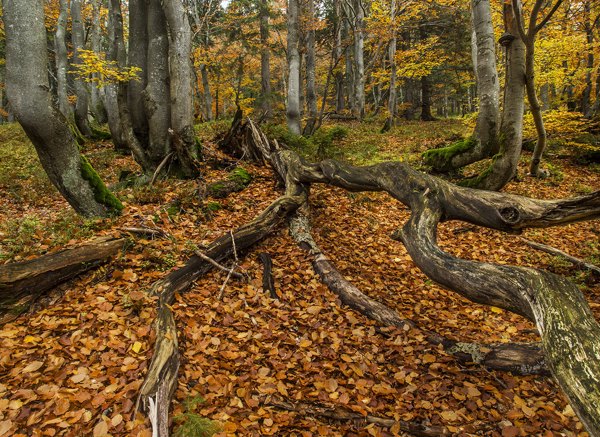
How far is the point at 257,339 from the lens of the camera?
4113 millimetres

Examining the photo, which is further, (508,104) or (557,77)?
(557,77)

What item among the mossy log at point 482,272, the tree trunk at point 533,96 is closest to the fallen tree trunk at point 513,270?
the mossy log at point 482,272

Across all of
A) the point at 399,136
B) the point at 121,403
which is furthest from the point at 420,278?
the point at 399,136

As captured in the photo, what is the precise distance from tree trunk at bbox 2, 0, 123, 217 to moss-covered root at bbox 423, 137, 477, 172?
27.1ft

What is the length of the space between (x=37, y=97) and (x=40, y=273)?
8.34 feet

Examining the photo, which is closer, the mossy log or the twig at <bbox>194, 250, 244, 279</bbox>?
the mossy log

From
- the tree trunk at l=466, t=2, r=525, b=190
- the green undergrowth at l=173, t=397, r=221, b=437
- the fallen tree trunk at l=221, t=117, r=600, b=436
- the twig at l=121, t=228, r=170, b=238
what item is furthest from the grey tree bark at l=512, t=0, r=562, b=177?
the green undergrowth at l=173, t=397, r=221, b=437

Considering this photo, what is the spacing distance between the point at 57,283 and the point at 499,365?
5.29 meters

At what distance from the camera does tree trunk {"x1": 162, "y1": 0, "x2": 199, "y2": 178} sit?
717cm

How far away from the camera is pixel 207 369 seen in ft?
11.6

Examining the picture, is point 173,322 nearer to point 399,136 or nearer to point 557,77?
point 399,136

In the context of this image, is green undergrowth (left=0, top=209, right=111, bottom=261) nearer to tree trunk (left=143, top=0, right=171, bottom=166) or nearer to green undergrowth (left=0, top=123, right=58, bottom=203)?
tree trunk (left=143, top=0, right=171, bottom=166)

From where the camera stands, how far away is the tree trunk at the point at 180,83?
282 inches

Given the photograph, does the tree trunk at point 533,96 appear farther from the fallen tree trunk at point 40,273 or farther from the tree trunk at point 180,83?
the fallen tree trunk at point 40,273
